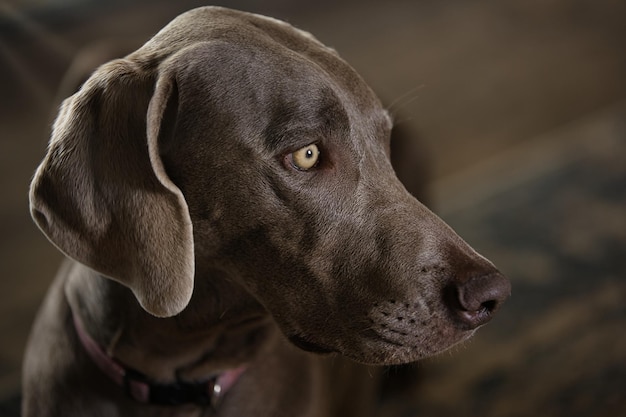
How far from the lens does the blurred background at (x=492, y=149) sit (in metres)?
2.66

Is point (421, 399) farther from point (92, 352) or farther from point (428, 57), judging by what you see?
point (428, 57)

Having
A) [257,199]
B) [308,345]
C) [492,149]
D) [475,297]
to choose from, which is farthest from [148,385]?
[492,149]

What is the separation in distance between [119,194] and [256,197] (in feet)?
0.70

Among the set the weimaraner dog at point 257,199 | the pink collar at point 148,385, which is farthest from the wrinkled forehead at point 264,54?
the pink collar at point 148,385

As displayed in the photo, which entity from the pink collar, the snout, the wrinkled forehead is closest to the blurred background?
the wrinkled forehead

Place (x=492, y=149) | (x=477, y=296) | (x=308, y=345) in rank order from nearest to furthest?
(x=477, y=296) → (x=308, y=345) → (x=492, y=149)

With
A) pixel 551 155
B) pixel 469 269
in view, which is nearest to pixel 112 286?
pixel 469 269

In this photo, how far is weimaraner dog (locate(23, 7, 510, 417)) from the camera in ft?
4.50

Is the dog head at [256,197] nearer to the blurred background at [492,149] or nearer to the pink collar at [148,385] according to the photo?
the pink collar at [148,385]

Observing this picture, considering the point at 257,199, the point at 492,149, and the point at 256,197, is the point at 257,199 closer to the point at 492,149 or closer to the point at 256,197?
the point at 256,197

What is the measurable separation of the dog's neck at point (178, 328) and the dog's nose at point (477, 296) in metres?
0.36

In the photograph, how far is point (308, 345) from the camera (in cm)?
151

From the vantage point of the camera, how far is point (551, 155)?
3662 mm

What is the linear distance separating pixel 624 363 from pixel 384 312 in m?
1.55
